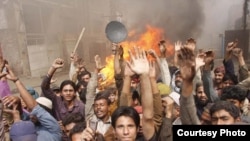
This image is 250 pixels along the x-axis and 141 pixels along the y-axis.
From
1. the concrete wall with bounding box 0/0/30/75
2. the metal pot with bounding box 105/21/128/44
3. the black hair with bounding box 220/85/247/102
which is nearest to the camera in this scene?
the black hair with bounding box 220/85/247/102

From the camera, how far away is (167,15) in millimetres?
14203

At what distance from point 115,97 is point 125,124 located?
A: 1.10 metres

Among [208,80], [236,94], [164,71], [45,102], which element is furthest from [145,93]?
[164,71]

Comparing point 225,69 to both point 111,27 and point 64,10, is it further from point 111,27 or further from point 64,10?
point 64,10

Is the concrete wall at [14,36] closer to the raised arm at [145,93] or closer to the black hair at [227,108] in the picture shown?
the raised arm at [145,93]

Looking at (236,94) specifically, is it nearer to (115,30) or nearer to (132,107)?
(132,107)

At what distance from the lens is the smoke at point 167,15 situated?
45.6ft

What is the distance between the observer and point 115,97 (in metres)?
2.98

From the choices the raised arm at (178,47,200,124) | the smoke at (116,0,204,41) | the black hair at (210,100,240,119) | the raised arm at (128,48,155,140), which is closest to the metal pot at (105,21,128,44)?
the raised arm at (128,48,155,140)

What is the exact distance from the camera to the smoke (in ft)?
45.6

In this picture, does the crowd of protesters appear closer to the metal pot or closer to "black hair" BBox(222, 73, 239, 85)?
"black hair" BBox(222, 73, 239, 85)

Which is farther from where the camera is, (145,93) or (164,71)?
(164,71)

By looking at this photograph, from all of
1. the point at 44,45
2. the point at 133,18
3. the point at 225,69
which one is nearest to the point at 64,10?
the point at 44,45

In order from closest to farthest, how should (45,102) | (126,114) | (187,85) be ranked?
(187,85)
(126,114)
(45,102)
